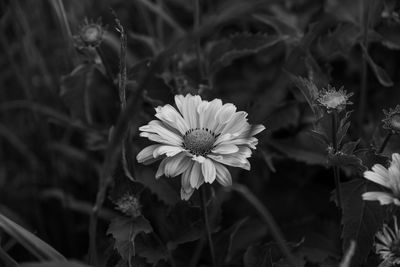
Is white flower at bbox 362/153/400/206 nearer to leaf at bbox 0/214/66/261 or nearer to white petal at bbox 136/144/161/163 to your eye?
white petal at bbox 136/144/161/163

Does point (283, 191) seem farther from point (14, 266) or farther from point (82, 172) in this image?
point (14, 266)

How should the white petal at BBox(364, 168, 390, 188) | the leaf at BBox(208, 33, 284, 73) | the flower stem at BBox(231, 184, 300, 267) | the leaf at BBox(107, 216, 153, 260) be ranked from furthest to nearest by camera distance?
the leaf at BBox(208, 33, 284, 73) → the leaf at BBox(107, 216, 153, 260) → the white petal at BBox(364, 168, 390, 188) → the flower stem at BBox(231, 184, 300, 267)

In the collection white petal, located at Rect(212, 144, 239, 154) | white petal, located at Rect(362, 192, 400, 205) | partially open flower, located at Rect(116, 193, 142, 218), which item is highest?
white petal, located at Rect(212, 144, 239, 154)

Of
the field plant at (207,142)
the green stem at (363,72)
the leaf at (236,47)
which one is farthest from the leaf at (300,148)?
the leaf at (236,47)

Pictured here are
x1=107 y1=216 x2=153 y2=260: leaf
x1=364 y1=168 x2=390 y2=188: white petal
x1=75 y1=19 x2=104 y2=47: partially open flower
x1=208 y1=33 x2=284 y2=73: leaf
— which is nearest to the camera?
x1=364 y1=168 x2=390 y2=188: white petal

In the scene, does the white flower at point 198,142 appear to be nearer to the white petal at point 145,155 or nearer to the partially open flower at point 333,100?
the white petal at point 145,155

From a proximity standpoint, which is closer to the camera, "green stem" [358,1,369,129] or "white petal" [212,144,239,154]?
"white petal" [212,144,239,154]

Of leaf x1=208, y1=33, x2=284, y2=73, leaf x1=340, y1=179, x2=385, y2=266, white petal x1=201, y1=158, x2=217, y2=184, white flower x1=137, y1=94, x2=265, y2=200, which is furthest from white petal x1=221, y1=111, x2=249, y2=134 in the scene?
leaf x1=208, y1=33, x2=284, y2=73
